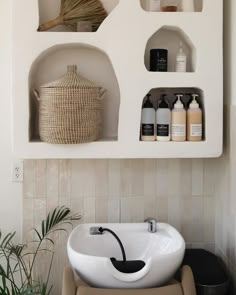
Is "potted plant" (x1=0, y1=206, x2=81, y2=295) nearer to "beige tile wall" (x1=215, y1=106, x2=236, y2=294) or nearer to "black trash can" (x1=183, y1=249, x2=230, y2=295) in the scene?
"black trash can" (x1=183, y1=249, x2=230, y2=295)

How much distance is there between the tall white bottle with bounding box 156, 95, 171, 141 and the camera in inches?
75.5

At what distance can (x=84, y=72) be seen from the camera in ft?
6.70

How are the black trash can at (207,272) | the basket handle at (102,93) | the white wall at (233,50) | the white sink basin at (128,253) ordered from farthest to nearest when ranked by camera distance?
the basket handle at (102,93) → the white wall at (233,50) → the black trash can at (207,272) → the white sink basin at (128,253)

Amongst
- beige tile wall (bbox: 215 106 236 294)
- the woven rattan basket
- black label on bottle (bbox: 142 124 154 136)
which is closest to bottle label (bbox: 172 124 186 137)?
black label on bottle (bbox: 142 124 154 136)

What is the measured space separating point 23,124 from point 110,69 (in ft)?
1.66

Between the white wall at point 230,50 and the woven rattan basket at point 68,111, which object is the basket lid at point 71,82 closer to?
the woven rattan basket at point 68,111

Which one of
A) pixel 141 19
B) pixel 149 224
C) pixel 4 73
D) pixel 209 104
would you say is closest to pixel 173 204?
pixel 149 224

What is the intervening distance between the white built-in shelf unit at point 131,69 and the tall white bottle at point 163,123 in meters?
0.04

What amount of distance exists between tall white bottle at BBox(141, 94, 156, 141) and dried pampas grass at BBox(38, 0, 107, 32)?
485mm

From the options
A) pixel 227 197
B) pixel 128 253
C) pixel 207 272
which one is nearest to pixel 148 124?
pixel 227 197

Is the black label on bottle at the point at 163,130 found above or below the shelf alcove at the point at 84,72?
below

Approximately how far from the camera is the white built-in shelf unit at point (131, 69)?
1854mm

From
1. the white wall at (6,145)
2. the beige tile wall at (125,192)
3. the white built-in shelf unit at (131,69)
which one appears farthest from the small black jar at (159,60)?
the white wall at (6,145)

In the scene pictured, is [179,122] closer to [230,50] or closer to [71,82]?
[230,50]
